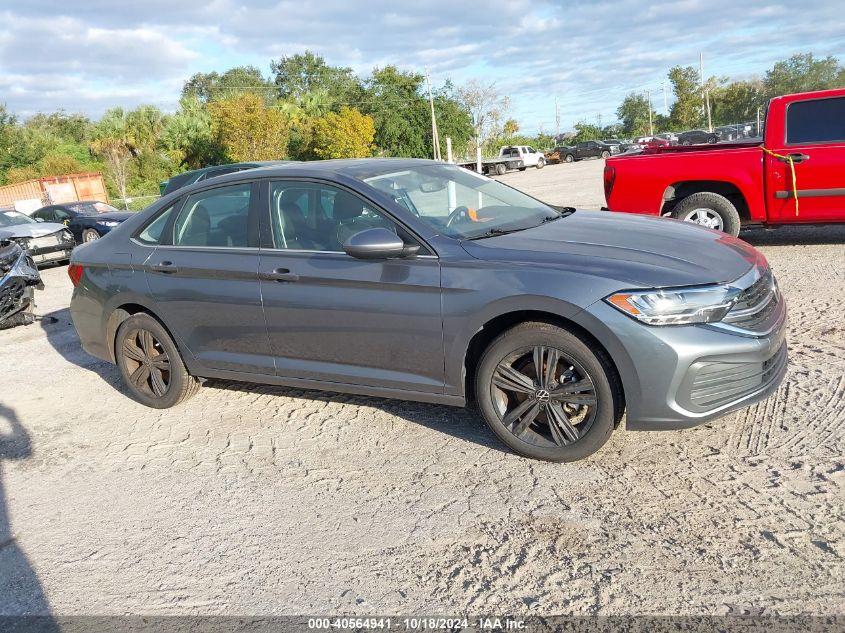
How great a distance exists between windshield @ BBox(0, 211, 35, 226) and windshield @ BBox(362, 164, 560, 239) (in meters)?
13.2

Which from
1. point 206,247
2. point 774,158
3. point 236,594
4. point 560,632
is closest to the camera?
point 560,632

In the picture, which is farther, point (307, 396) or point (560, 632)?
point (307, 396)

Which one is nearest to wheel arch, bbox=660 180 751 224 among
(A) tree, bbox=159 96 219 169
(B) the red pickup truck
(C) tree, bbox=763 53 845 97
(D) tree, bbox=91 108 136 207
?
(B) the red pickup truck

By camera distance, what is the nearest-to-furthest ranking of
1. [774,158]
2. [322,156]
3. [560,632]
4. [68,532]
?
[560,632] → [68,532] → [774,158] → [322,156]

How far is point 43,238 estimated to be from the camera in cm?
1412

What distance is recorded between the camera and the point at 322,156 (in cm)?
4722

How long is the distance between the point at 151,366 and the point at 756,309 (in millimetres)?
4097

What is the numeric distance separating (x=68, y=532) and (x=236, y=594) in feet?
4.12

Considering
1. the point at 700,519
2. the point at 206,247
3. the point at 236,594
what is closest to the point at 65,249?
the point at 206,247

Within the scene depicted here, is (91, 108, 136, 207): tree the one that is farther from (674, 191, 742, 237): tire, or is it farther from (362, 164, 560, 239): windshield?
(362, 164, 560, 239): windshield

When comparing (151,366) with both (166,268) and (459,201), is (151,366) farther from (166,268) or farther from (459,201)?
(459,201)

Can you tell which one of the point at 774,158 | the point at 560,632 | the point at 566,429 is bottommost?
the point at 560,632

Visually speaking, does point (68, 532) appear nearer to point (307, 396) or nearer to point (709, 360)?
point (307, 396)

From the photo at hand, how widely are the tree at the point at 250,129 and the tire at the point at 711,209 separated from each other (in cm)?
3702
